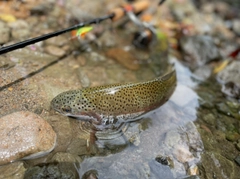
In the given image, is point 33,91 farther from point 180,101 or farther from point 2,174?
point 180,101

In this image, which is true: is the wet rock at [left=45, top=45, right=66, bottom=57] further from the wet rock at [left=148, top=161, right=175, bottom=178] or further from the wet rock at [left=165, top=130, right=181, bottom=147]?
the wet rock at [left=148, top=161, right=175, bottom=178]

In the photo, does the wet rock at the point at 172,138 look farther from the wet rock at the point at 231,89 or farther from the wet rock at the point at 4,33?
the wet rock at the point at 4,33

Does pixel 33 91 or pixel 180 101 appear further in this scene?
pixel 180 101

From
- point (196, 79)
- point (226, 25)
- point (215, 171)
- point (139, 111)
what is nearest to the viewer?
point (215, 171)

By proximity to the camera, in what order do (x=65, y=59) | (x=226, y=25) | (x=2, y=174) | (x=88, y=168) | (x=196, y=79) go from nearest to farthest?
(x=2, y=174), (x=88, y=168), (x=65, y=59), (x=196, y=79), (x=226, y=25)

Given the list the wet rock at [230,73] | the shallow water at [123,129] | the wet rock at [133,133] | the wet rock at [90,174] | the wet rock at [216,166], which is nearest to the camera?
the wet rock at [90,174]

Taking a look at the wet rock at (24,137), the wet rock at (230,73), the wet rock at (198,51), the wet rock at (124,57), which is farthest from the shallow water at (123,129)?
the wet rock at (198,51)

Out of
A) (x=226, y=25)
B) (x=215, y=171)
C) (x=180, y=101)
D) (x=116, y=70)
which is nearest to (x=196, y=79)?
(x=180, y=101)

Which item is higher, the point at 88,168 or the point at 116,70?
the point at 116,70

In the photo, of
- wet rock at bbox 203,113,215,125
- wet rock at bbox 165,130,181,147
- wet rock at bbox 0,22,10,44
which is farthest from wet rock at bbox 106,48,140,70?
wet rock at bbox 0,22,10,44
